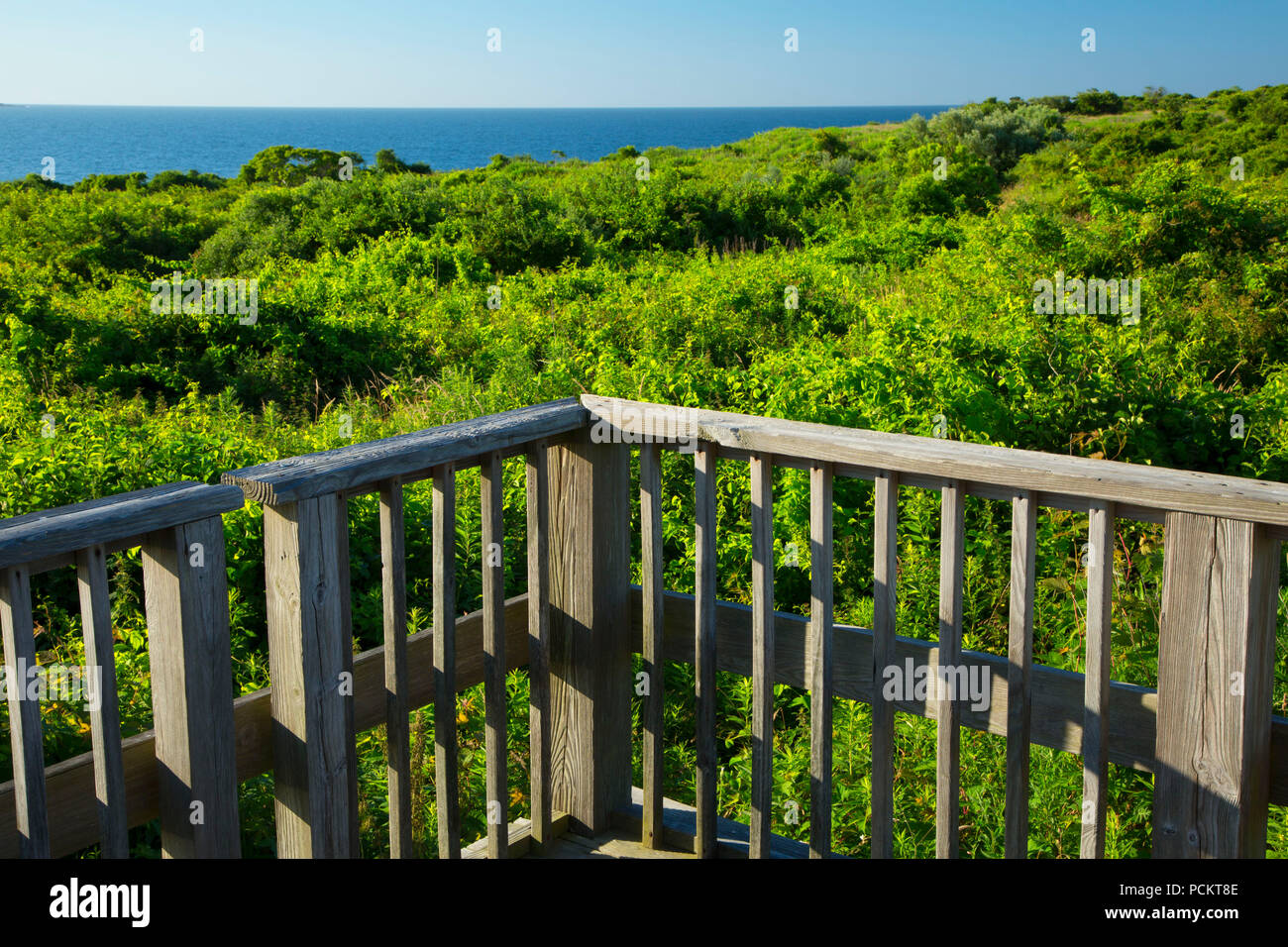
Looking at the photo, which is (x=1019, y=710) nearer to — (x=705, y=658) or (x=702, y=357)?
(x=705, y=658)

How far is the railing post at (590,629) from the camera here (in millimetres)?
3084

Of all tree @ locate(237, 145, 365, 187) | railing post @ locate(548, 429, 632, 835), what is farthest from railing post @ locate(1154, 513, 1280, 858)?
tree @ locate(237, 145, 365, 187)

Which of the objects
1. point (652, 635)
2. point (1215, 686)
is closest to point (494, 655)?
point (652, 635)

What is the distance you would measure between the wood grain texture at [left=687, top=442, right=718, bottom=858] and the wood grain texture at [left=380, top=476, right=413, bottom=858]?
2.51 feet

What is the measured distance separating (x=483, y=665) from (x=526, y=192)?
1669 cm

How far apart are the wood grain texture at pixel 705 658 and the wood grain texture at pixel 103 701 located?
1393 millimetres

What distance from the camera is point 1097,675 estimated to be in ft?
7.67

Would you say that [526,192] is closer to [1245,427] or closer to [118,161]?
[1245,427]

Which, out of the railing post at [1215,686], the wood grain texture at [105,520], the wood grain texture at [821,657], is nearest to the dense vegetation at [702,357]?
the wood grain texture at [821,657]

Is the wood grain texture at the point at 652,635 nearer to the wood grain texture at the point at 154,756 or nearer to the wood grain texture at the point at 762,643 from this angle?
the wood grain texture at the point at 762,643

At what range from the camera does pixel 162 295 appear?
1212cm

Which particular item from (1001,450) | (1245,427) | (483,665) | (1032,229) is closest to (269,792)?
(483,665)

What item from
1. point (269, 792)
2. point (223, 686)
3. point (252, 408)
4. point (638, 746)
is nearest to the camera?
point (223, 686)

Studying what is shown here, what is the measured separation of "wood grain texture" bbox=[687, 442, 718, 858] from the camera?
2.88 meters
